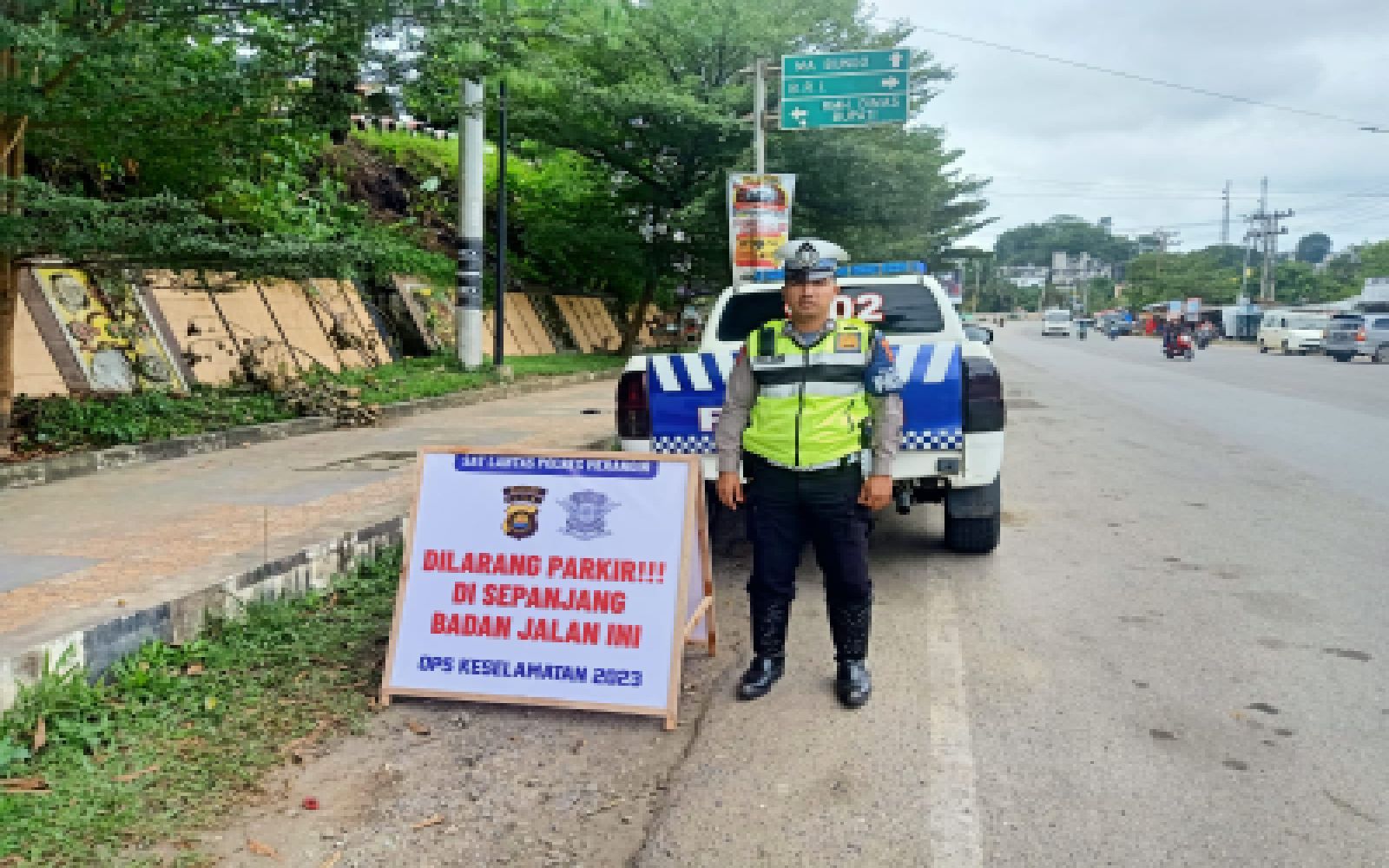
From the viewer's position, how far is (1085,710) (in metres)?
3.87

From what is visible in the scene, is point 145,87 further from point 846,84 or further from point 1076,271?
point 1076,271

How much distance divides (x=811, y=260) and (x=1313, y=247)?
18213 centimetres

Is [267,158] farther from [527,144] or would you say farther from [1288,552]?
[527,144]

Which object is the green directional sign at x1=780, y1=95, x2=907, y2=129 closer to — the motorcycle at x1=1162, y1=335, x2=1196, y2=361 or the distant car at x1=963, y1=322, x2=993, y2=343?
the distant car at x1=963, y1=322, x2=993, y2=343

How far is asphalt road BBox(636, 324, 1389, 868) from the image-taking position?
2943 millimetres

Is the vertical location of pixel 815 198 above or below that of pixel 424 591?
above

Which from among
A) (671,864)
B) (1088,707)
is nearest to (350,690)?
(671,864)

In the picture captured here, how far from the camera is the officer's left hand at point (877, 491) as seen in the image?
3.94m

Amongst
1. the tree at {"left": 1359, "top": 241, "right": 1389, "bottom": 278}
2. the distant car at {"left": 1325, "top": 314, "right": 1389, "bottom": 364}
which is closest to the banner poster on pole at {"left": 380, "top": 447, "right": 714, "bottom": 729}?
the distant car at {"left": 1325, "top": 314, "right": 1389, "bottom": 364}

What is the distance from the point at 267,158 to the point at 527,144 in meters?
11.6

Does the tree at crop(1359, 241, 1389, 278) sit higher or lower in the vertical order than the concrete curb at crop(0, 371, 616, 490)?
higher

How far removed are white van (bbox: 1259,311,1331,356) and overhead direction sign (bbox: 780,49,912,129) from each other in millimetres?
28590

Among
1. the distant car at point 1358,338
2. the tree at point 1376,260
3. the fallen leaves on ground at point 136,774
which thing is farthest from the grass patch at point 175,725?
the tree at point 1376,260

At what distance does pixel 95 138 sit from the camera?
791 centimetres
